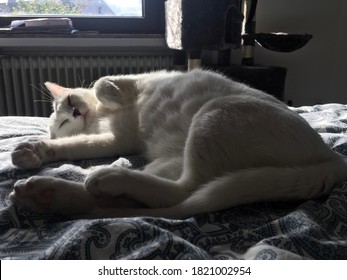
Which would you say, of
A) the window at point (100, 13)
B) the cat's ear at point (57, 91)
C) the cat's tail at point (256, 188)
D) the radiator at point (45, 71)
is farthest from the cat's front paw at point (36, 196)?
the window at point (100, 13)

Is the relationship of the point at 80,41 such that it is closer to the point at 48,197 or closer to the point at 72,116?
the point at 72,116

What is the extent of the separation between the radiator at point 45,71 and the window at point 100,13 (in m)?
0.28

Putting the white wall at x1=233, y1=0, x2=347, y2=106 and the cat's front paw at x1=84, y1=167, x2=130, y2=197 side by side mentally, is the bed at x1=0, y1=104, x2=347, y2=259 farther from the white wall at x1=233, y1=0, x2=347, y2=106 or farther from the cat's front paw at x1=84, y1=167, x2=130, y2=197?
the white wall at x1=233, y1=0, x2=347, y2=106

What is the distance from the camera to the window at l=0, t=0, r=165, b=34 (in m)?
2.95

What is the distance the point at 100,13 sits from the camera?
3.05 metres

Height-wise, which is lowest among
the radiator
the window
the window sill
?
the radiator

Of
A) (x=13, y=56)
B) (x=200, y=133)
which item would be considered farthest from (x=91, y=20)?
(x=200, y=133)

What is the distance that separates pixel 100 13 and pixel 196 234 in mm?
2755

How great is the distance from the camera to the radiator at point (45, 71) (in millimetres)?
2887

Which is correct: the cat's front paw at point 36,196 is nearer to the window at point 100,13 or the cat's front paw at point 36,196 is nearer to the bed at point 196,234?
the bed at point 196,234

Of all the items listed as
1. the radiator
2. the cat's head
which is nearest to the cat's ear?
the cat's head

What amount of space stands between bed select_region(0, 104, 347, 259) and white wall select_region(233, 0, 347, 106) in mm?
2607
